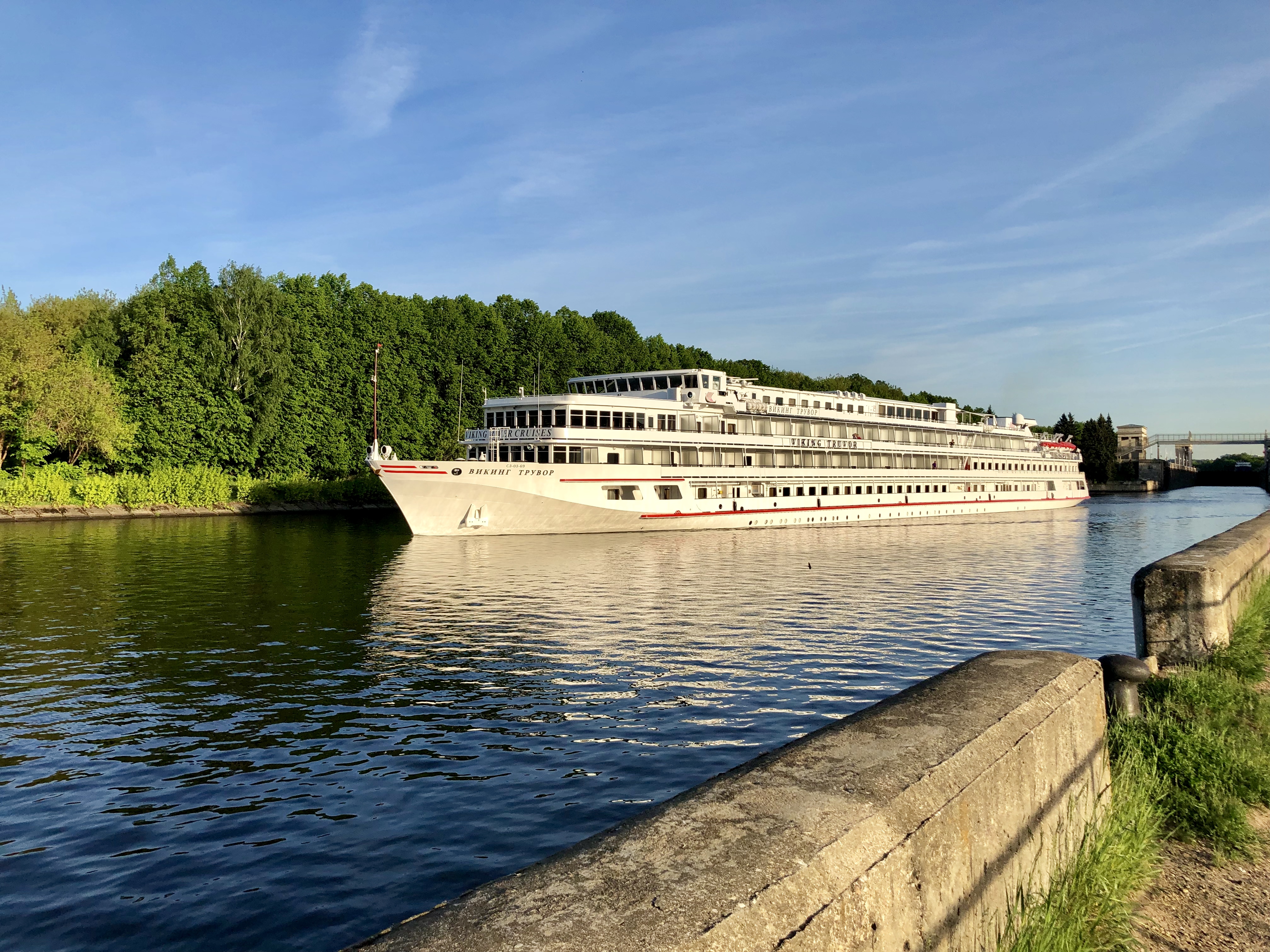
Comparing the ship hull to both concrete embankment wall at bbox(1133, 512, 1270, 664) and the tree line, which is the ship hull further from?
concrete embankment wall at bbox(1133, 512, 1270, 664)

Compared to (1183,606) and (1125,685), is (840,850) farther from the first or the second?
(1183,606)

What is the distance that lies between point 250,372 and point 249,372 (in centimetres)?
99

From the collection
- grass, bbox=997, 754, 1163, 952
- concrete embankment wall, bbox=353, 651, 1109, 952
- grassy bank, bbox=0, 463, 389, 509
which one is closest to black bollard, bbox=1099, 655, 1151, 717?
grass, bbox=997, 754, 1163, 952

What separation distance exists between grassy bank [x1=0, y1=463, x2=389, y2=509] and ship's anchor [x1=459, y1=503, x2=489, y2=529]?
35225 millimetres

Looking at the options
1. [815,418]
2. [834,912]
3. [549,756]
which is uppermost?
[815,418]

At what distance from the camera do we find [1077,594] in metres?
29.1

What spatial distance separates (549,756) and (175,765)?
18.0ft

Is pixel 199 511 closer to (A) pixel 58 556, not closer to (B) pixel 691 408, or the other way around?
(A) pixel 58 556

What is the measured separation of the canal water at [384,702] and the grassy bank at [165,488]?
33336 mm

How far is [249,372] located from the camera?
76.4 m

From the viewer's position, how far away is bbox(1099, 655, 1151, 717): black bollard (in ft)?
30.0

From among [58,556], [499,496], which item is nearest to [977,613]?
[499,496]

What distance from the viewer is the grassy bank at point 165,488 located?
66688mm

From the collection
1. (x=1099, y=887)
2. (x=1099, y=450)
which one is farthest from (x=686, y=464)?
(x=1099, y=450)
